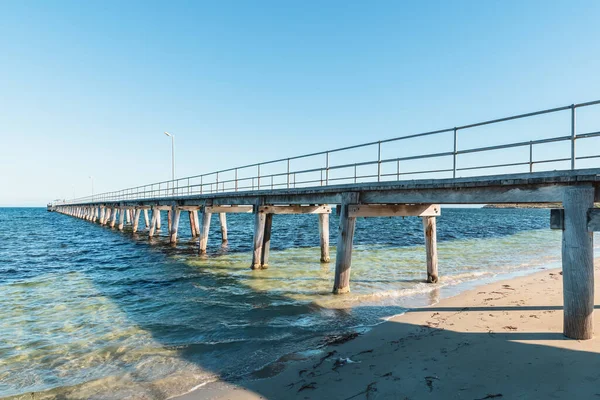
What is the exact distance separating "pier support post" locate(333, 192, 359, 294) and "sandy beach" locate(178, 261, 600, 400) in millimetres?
2782

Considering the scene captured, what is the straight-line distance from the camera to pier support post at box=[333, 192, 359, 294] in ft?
34.0

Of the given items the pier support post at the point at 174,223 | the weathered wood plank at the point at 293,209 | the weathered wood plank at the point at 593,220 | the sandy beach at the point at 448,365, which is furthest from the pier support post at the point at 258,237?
the pier support post at the point at 174,223

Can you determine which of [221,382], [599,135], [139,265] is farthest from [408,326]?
[139,265]

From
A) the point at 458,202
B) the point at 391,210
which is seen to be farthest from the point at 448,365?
the point at 391,210

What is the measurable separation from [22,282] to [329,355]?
13.7 meters

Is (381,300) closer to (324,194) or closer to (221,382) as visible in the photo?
(324,194)

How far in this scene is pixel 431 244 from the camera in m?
11.9

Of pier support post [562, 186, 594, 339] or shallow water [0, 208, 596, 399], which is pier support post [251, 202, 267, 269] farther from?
pier support post [562, 186, 594, 339]

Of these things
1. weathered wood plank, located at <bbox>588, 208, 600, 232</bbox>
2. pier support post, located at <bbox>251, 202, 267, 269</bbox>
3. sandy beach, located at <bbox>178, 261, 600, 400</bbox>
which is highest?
weathered wood plank, located at <bbox>588, 208, 600, 232</bbox>

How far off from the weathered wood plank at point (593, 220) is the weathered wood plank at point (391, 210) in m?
4.63

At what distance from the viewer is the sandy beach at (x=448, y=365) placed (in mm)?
4629

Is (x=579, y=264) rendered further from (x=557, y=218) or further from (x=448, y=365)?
(x=448, y=365)

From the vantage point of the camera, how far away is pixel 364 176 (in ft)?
36.5

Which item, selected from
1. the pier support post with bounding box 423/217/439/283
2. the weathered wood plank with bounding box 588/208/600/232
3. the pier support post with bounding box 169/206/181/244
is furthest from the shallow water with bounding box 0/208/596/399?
the pier support post with bounding box 169/206/181/244
